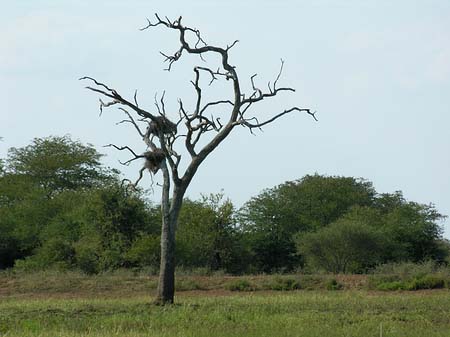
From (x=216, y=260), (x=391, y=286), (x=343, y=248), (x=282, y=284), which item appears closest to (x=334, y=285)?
(x=282, y=284)

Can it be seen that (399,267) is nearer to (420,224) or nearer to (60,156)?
(420,224)

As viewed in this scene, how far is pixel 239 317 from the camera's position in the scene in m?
18.7

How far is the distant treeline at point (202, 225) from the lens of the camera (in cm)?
4144

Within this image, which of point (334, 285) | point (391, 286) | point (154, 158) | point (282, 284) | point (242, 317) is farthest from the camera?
point (282, 284)

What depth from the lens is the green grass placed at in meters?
16.1

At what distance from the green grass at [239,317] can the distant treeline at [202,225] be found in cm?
1457

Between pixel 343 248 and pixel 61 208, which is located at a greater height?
pixel 61 208

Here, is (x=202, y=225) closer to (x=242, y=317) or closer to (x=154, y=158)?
(x=154, y=158)

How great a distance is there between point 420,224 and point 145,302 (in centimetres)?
3069

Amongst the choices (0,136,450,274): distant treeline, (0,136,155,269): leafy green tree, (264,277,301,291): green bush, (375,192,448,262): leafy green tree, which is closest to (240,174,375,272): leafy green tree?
(0,136,450,274): distant treeline

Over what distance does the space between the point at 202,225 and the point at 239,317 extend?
86.1ft

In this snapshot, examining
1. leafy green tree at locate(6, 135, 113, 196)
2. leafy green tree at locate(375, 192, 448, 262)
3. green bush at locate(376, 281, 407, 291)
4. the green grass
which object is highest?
leafy green tree at locate(6, 135, 113, 196)

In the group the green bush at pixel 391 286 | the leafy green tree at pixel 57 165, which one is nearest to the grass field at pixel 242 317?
the green bush at pixel 391 286

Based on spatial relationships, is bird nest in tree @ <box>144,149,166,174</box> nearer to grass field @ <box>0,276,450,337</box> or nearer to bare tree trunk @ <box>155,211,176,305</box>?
bare tree trunk @ <box>155,211,176,305</box>
